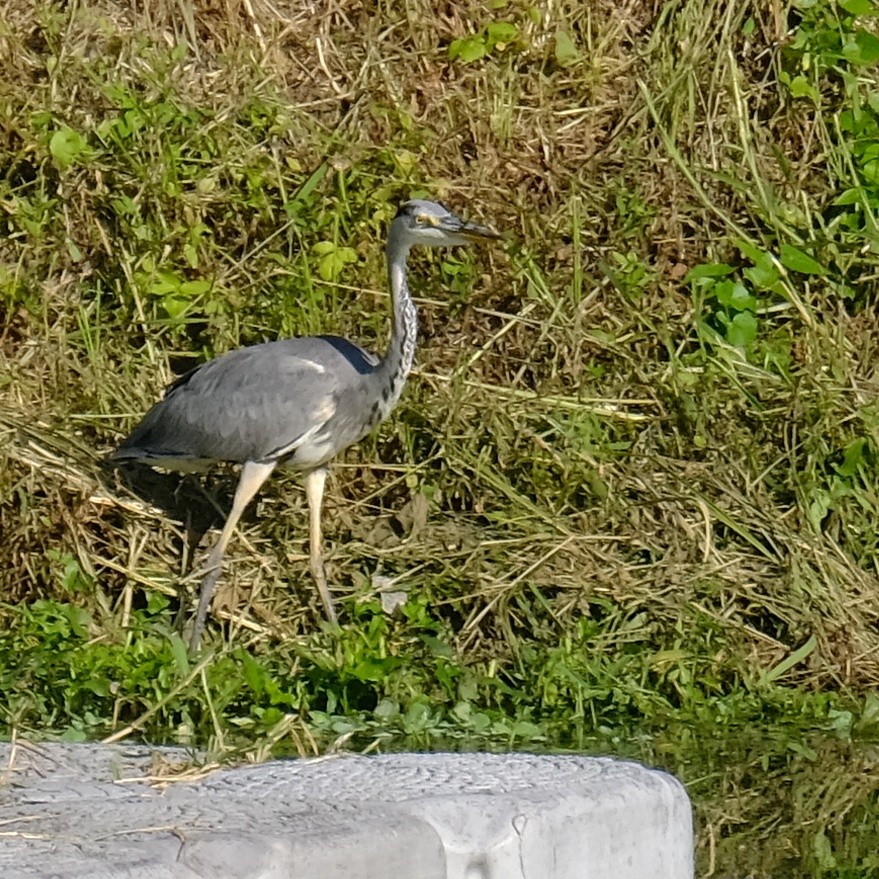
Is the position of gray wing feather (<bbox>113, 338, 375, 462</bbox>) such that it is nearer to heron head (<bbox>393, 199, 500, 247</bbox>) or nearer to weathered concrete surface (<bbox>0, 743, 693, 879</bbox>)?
heron head (<bbox>393, 199, 500, 247</bbox>)

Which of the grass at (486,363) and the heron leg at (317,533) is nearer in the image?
the grass at (486,363)

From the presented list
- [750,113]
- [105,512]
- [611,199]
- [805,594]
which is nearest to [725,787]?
[805,594]

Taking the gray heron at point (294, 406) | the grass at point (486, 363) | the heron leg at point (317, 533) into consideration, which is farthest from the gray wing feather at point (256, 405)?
the grass at point (486, 363)

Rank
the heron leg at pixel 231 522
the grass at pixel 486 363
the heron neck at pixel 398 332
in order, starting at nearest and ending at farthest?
the grass at pixel 486 363 → the heron leg at pixel 231 522 → the heron neck at pixel 398 332

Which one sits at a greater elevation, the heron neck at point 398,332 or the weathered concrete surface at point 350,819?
the weathered concrete surface at point 350,819

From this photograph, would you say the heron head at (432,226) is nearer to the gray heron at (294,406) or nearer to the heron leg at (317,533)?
the gray heron at (294,406)

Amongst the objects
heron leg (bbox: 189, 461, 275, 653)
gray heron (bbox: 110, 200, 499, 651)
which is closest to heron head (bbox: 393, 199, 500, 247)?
gray heron (bbox: 110, 200, 499, 651)

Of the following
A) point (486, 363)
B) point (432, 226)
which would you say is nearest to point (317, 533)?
point (432, 226)

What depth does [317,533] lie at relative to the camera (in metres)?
6.14

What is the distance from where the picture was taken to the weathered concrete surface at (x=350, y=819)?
2.48 meters

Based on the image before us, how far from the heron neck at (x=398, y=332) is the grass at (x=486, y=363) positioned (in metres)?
0.48

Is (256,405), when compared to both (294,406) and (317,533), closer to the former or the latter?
(294,406)

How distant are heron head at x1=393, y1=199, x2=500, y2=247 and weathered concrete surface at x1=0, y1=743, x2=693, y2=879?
304 centimetres

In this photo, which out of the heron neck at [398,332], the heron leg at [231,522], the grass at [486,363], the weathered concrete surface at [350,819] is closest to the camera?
the weathered concrete surface at [350,819]
